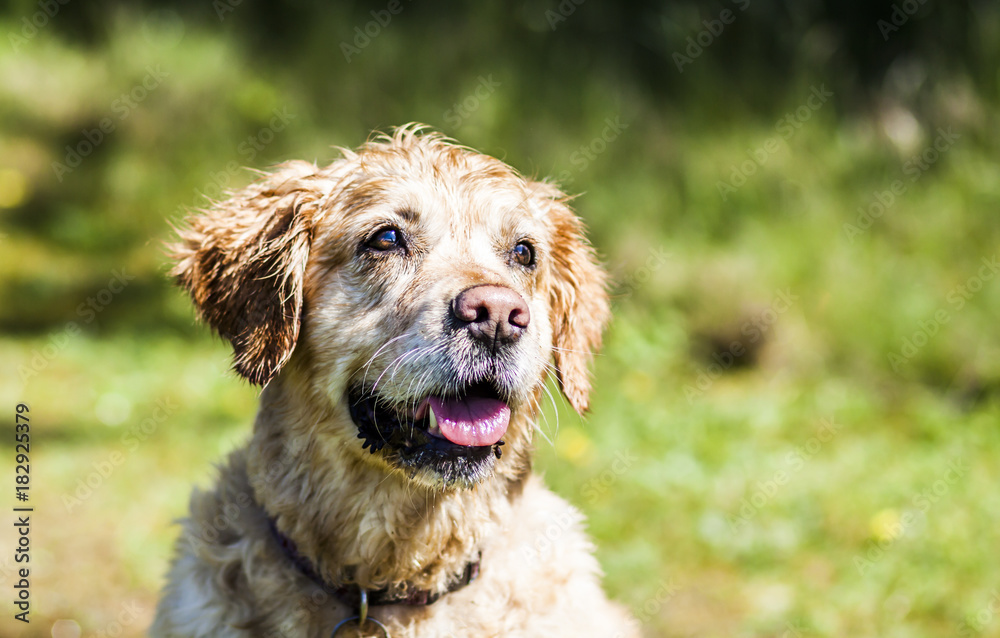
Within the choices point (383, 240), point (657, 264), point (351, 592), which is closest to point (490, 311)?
point (383, 240)

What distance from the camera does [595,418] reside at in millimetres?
6621

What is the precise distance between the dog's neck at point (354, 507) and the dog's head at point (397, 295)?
0.07 metres

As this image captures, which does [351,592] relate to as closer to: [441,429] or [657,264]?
[441,429]

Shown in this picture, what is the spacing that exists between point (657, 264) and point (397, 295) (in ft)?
17.1

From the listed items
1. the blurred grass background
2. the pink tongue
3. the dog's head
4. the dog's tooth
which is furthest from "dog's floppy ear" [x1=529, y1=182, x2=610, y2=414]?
the blurred grass background

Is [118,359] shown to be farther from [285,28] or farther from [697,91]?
[697,91]

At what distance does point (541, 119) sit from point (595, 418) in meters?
3.35

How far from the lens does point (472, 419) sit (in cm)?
313

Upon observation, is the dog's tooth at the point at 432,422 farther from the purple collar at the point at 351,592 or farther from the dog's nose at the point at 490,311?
the purple collar at the point at 351,592

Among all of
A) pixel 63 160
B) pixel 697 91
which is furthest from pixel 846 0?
pixel 63 160

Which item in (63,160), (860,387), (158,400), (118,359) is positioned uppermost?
(63,160)

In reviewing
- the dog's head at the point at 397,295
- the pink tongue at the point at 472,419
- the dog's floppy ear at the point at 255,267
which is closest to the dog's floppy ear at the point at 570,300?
the dog's head at the point at 397,295

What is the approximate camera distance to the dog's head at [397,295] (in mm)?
3025

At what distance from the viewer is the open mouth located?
3.01 meters
